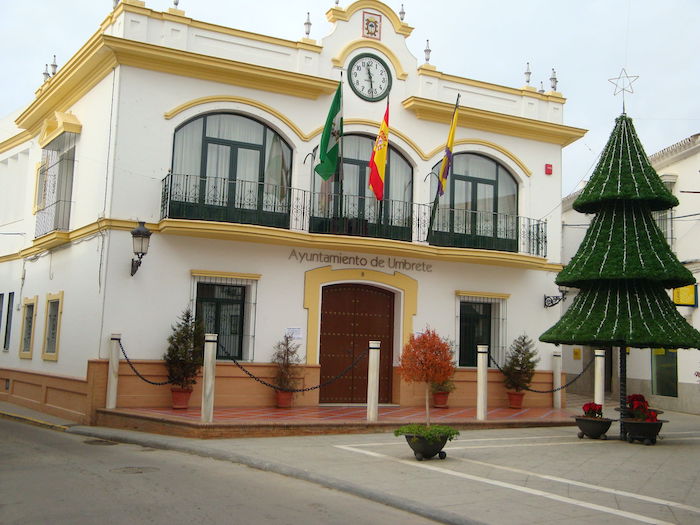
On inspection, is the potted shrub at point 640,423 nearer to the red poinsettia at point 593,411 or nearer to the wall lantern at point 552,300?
the red poinsettia at point 593,411

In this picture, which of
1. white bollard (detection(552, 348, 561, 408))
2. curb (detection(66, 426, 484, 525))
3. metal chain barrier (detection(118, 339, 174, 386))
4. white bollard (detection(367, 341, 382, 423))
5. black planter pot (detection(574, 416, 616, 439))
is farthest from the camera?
white bollard (detection(552, 348, 561, 408))

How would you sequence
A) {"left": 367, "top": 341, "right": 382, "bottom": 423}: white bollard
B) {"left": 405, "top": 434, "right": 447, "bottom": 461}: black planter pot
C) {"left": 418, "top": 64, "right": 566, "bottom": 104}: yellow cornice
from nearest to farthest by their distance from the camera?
{"left": 405, "top": 434, "right": 447, "bottom": 461}: black planter pot < {"left": 367, "top": 341, "right": 382, "bottom": 423}: white bollard < {"left": 418, "top": 64, "right": 566, "bottom": 104}: yellow cornice

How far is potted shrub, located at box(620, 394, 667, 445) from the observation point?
13.6 metres

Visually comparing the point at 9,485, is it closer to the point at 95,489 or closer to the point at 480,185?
the point at 95,489

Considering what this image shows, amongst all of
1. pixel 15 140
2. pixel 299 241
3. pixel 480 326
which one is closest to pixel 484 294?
pixel 480 326

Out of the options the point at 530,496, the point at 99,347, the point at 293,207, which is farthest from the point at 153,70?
the point at 530,496

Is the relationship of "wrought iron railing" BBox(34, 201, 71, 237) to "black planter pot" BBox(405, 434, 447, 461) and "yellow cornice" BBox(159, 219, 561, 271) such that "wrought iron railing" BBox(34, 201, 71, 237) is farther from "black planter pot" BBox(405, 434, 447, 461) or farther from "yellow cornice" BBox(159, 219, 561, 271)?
"black planter pot" BBox(405, 434, 447, 461)

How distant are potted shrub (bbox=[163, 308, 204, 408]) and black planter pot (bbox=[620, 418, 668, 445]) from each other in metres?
8.23


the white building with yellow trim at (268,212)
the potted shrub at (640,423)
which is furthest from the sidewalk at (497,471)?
the white building with yellow trim at (268,212)

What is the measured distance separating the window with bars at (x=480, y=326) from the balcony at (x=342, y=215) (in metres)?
1.44

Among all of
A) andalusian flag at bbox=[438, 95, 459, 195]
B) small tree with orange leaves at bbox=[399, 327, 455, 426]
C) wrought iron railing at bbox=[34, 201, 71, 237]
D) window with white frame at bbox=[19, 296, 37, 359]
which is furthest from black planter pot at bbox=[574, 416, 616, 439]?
window with white frame at bbox=[19, 296, 37, 359]

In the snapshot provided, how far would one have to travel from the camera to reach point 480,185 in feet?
65.5

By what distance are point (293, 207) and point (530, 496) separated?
9.96m

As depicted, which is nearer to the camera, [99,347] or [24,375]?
[99,347]
